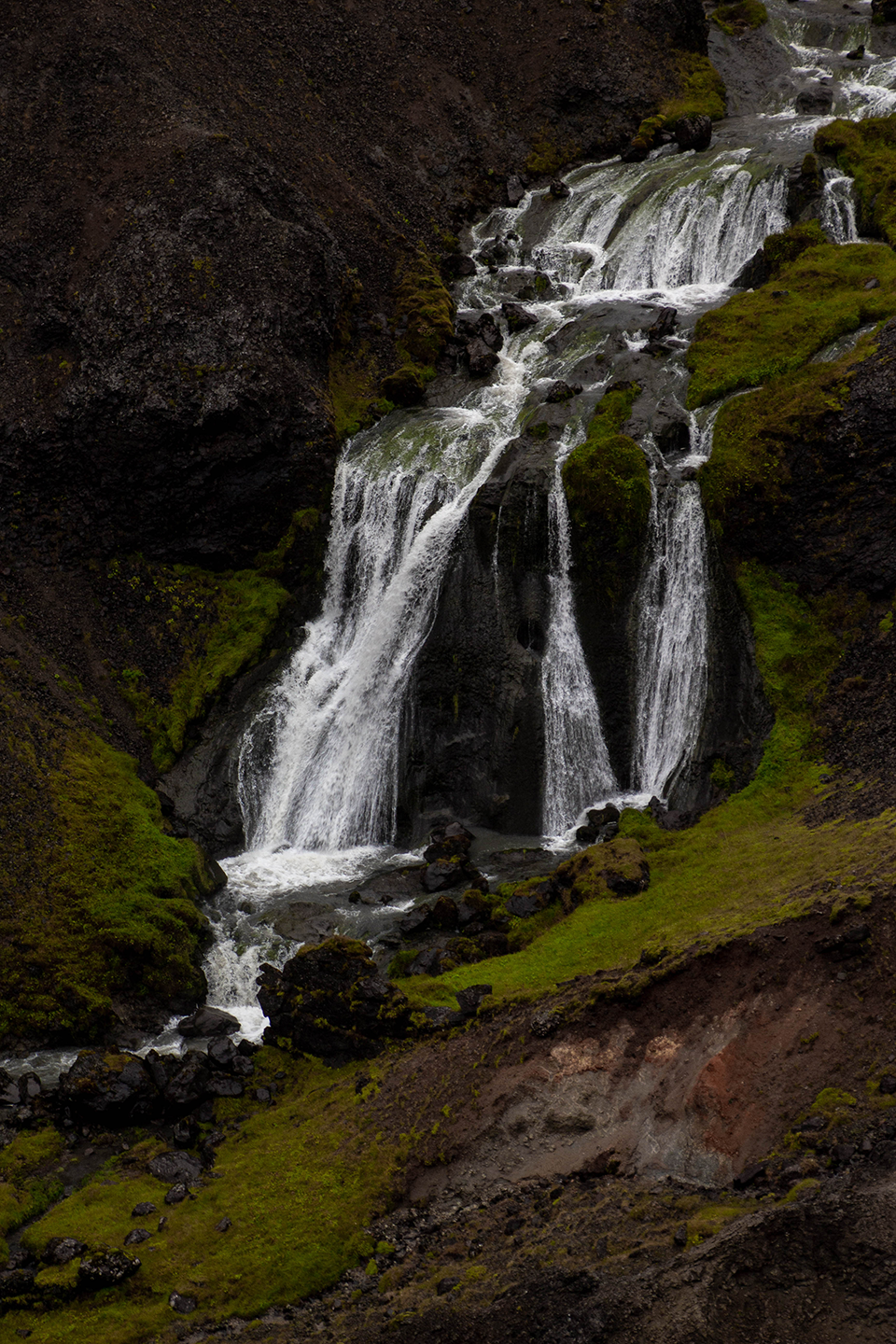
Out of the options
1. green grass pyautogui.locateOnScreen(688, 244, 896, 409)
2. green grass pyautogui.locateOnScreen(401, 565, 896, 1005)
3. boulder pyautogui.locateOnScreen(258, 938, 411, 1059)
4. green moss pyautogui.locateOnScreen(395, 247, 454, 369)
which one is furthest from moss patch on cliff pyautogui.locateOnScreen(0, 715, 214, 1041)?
green moss pyautogui.locateOnScreen(395, 247, 454, 369)

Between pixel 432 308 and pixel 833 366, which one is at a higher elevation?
pixel 432 308

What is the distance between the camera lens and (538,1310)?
9969mm

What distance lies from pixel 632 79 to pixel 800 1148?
157 feet

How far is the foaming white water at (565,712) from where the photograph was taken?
2422 centimetres

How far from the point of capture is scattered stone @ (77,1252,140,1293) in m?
12.4

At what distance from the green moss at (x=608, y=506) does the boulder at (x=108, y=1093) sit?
50.2 feet

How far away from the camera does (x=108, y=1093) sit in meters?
15.9

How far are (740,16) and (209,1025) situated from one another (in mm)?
55656

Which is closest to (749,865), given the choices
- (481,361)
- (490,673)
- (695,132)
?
(490,673)

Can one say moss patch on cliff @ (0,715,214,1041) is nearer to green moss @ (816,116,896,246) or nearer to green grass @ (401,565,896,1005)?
green grass @ (401,565,896,1005)

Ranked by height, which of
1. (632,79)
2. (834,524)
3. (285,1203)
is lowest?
(285,1203)

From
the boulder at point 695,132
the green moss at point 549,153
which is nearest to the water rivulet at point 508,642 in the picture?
the boulder at point 695,132

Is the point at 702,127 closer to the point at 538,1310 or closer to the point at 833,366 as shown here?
the point at 833,366

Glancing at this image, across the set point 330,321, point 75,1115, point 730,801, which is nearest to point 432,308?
point 330,321
